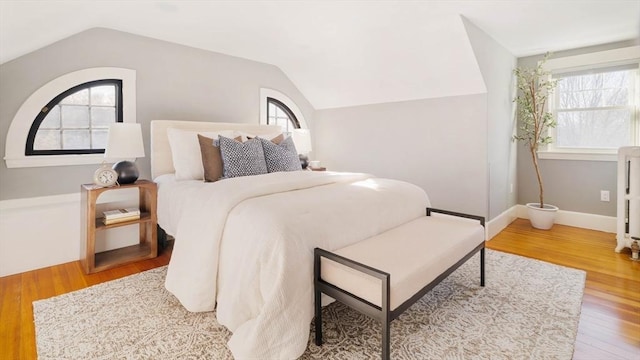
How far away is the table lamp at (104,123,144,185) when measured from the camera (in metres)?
2.59

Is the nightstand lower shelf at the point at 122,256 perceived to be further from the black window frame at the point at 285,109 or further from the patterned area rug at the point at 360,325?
the black window frame at the point at 285,109

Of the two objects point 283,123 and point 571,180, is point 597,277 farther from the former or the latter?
point 283,123

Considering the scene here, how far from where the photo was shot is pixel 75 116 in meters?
2.87

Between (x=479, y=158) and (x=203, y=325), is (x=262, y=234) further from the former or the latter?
(x=479, y=158)

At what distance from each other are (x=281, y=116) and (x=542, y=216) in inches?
142

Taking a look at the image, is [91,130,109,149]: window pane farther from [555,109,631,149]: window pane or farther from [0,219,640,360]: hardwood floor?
[555,109,631,149]: window pane

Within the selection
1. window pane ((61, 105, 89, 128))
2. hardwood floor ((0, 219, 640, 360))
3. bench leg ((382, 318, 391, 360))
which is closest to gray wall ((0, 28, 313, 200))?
window pane ((61, 105, 89, 128))

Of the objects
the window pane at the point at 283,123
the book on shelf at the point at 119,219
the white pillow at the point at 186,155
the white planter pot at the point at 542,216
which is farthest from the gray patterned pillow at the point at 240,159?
the white planter pot at the point at 542,216

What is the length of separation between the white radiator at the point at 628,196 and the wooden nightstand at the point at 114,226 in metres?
4.23

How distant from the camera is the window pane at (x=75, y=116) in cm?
281

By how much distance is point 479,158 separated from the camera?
333 centimetres

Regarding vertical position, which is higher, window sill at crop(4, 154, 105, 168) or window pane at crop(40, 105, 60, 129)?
window pane at crop(40, 105, 60, 129)

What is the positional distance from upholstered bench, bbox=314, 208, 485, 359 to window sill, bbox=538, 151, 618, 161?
278cm

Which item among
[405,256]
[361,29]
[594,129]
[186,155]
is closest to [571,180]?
[594,129]
